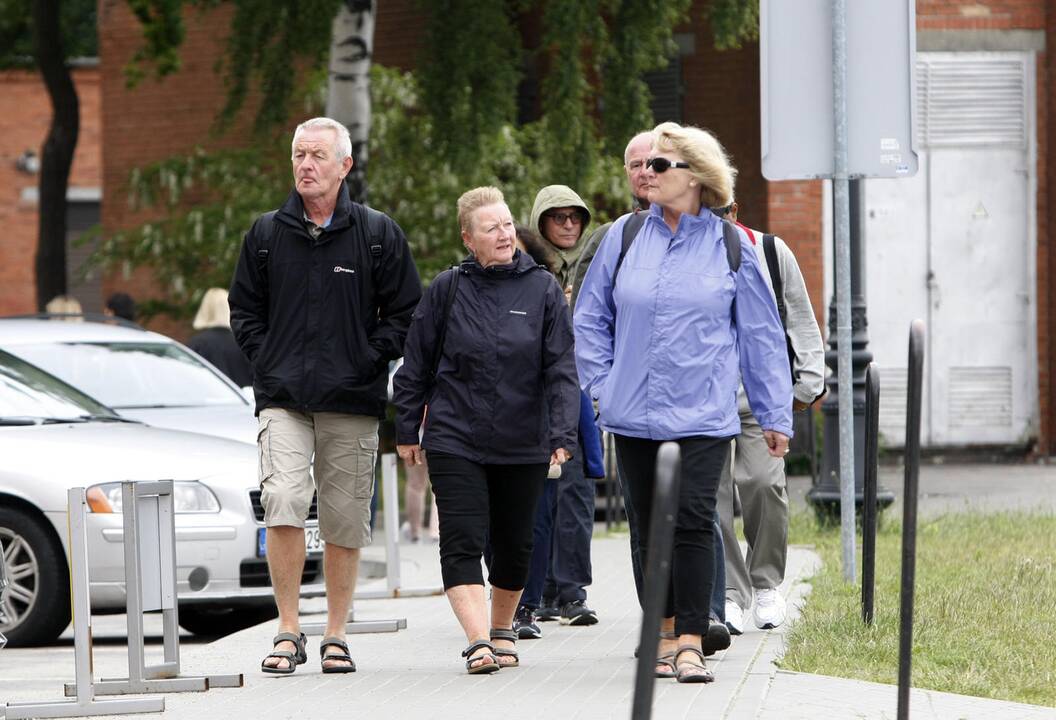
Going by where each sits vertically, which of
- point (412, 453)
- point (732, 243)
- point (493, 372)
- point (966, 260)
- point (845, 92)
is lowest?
point (412, 453)

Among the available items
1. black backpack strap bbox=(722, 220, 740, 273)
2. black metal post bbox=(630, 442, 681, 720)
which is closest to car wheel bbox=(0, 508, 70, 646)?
black backpack strap bbox=(722, 220, 740, 273)

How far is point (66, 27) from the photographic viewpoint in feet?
116

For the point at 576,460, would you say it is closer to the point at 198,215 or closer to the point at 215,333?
the point at 215,333

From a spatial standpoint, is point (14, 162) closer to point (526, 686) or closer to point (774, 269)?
point (774, 269)

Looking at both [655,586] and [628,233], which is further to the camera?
[628,233]

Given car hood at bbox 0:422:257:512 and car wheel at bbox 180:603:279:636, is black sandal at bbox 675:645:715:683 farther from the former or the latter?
car wheel at bbox 180:603:279:636

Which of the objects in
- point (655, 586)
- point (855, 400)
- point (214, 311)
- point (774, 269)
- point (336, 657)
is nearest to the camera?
point (655, 586)

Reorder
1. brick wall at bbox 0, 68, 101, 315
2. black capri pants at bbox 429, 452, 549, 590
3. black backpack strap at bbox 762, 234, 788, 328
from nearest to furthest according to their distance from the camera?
black capri pants at bbox 429, 452, 549, 590 → black backpack strap at bbox 762, 234, 788, 328 → brick wall at bbox 0, 68, 101, 315

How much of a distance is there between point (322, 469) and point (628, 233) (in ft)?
5.11

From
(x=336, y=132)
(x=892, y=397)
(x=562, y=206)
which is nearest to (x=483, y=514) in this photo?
(x=336, y=132)

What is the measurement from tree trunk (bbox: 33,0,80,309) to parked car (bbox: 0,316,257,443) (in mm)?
11187

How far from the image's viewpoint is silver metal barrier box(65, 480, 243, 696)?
726 centimetres

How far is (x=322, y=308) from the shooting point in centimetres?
756

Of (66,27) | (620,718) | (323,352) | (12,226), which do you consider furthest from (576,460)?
(12,226)
